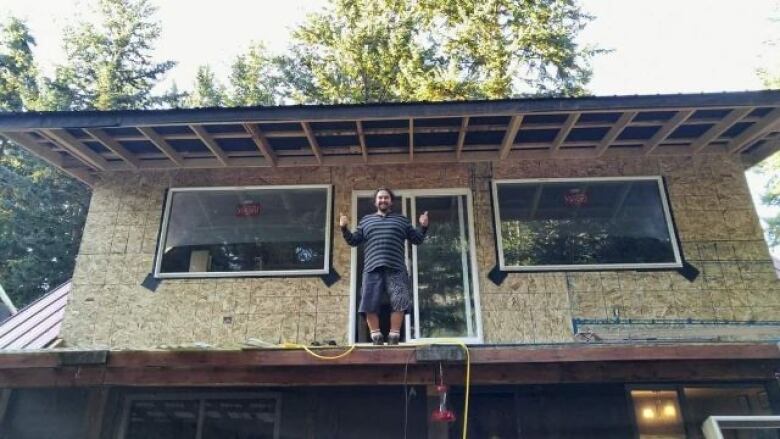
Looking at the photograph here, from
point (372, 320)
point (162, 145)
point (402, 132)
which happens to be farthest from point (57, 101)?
point (372, 320)

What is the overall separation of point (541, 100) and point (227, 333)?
3941 mm

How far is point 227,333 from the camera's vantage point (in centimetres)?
538

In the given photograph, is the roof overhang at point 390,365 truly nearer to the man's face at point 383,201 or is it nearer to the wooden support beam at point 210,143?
the man's face at point 383,201

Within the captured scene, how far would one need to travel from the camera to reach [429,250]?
5.77 m

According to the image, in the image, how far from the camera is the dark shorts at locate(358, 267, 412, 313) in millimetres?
4211

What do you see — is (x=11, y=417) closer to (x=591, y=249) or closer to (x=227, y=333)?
(x=227, y=333)

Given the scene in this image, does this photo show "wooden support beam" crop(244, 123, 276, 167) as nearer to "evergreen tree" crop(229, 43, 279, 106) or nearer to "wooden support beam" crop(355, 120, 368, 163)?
"wooden support beam" crop(355, 120, 368, 163)

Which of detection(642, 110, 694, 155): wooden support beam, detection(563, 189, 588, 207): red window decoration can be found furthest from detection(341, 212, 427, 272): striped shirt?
detection(642, 110, 694, 155): wooden support beam

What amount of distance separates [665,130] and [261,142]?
14.1 ft

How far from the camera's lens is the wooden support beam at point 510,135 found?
520cm

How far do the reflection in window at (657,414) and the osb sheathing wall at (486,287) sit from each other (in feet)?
2.48

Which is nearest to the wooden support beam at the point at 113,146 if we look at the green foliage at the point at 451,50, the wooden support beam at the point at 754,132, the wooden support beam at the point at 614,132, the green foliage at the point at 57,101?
the wooden support beam at the point at 614,132

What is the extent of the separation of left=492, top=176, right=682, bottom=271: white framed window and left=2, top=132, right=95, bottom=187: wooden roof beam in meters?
4.89

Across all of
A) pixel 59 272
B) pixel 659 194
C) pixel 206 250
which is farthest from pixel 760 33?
pixel 59 272
